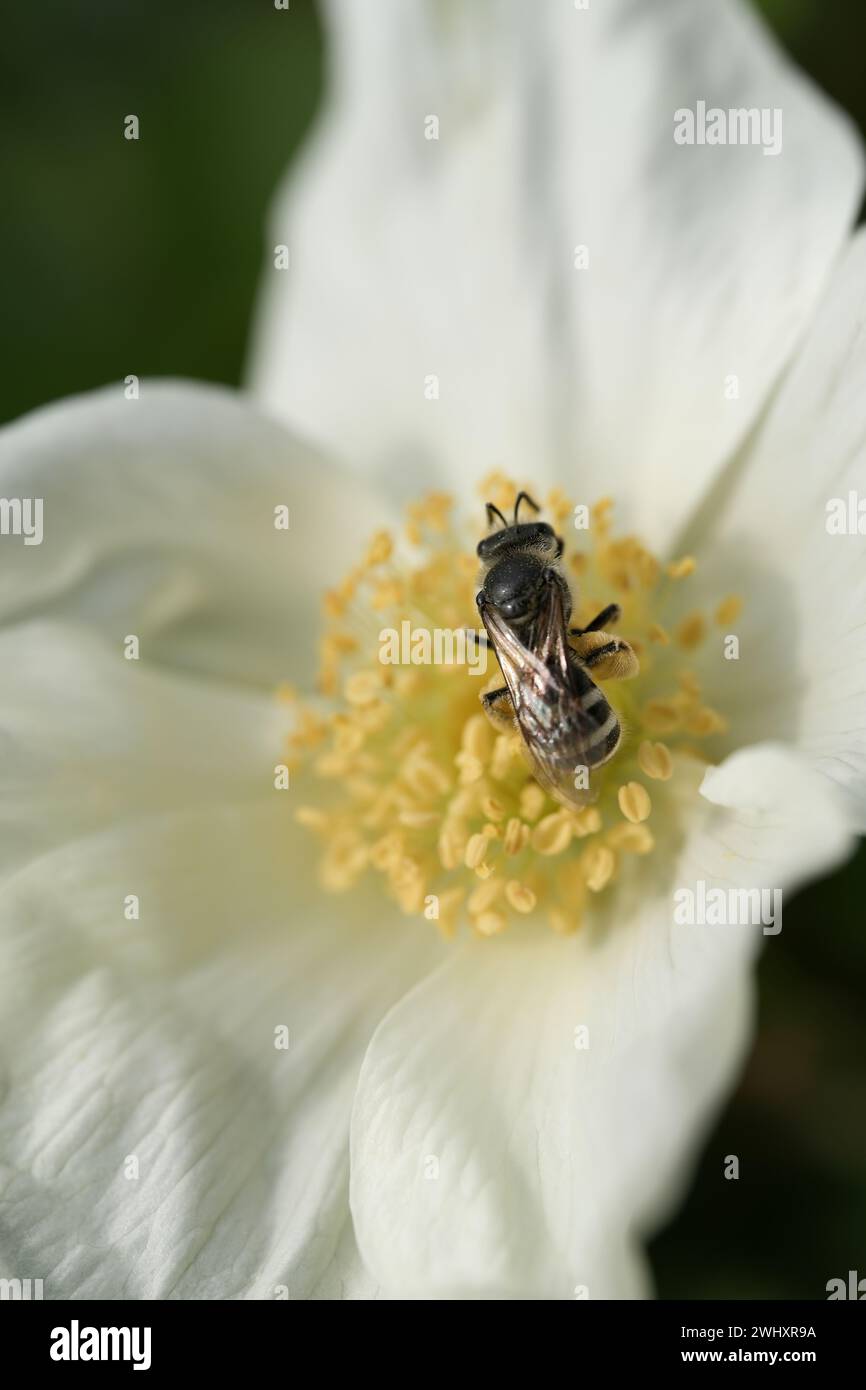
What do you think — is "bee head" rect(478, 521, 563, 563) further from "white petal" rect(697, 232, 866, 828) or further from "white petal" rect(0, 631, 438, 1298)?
"white petal" rect(0, 631, 438, 1298)

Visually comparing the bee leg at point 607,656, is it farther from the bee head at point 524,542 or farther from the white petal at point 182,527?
the white petal at point 182,527

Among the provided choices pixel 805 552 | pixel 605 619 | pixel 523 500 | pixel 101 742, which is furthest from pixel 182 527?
pixel 805 552

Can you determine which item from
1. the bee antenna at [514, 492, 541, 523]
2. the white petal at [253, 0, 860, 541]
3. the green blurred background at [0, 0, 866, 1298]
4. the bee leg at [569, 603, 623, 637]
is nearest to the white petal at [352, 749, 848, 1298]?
the bee leg at [569, 603, 623, 637]

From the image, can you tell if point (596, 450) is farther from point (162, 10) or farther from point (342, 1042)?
point (162, 10)

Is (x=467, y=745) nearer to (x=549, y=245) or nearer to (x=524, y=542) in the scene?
(x=524, y=542)

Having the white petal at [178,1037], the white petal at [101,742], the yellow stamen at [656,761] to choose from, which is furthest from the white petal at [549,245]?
the white petal at [178,1037]

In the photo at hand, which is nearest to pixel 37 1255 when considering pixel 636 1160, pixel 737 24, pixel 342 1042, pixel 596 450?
pixel 342 1042
